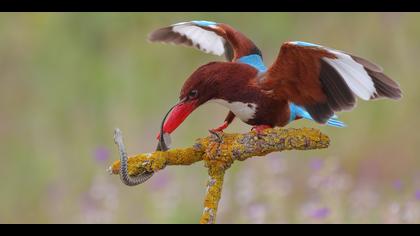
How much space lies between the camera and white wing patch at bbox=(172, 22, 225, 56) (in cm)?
166

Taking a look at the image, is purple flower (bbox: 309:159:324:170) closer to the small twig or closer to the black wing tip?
the black wing tip

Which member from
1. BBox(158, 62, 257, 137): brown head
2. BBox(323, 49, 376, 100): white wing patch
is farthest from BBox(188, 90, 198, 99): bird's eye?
BBox(323, 49, 376, 100): white wing patch

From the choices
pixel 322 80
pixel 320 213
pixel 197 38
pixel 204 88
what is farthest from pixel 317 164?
pixel 204 88

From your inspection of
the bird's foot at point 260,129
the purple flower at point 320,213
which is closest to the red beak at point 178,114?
the bird's foot at point 260,129

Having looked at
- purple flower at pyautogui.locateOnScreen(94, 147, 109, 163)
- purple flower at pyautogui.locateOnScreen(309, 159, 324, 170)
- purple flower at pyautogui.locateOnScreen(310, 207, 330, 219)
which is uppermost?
purple flower at pyautogui.locateOnScreen(94, 147, 109, 163)

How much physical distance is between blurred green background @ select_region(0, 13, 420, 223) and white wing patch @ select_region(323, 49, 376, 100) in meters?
1.05

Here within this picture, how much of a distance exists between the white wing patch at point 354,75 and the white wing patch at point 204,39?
1.13 ft

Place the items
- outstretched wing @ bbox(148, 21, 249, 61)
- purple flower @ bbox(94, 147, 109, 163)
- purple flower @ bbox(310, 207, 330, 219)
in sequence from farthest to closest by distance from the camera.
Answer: purple flower @ bbox(94, 147, 109, 163)
purple flower @ bbox(310, 207, 330, 219)
outstretched wing @ bbox(148, 21, 249, 61)

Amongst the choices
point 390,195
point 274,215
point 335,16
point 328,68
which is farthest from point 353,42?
point 328,68

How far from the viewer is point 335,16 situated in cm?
296

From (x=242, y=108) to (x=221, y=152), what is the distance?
163 mm

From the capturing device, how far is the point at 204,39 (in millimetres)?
1669

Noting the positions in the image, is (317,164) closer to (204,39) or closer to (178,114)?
(204,39)
